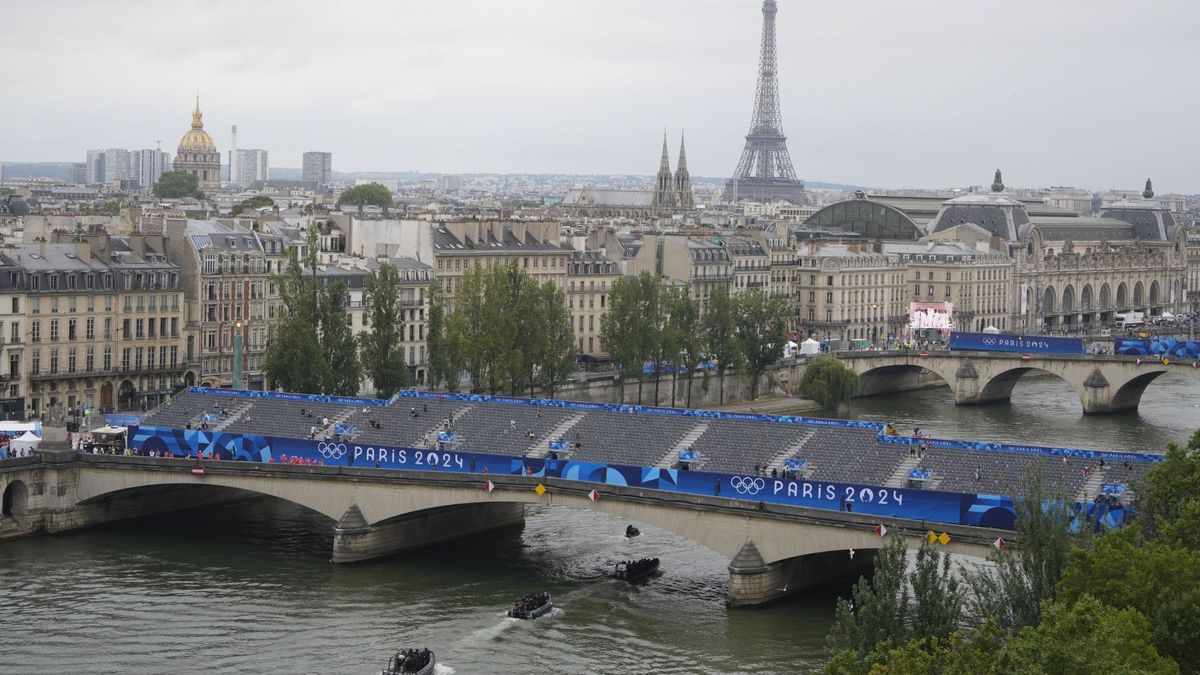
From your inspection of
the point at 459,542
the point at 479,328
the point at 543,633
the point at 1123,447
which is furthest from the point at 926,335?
the point at 543,633

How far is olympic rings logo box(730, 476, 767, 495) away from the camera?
6141 centimetres

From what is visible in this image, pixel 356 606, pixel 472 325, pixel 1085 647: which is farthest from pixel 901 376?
pixel 1085 647

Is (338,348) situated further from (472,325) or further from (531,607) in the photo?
(531,607)


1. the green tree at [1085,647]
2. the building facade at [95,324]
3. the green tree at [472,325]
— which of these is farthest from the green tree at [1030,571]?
the building facade at [95,324]

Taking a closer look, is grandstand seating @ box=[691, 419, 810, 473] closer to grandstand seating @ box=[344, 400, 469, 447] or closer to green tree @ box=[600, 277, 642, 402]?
grandstand seating @ box=[344, 400, 469, 447]

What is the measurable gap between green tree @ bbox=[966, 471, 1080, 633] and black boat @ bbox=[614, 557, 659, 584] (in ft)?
51.8

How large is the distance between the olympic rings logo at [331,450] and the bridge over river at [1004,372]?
5946 cm

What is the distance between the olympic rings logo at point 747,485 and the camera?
61.4 meters

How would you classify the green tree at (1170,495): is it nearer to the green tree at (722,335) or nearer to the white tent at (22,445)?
the white tent at (22,445)

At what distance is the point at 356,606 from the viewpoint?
59.3 meters

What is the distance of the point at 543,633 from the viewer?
56375 mm

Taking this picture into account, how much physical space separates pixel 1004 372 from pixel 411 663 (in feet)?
255

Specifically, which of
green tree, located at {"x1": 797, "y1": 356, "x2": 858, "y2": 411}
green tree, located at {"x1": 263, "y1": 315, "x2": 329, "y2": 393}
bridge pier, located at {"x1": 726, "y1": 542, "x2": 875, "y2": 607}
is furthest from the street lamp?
green tree, located at {"x1": 797, "y1": 356, "x2": 858, "y2": 411}

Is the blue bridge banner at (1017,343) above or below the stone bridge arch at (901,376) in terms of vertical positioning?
above
